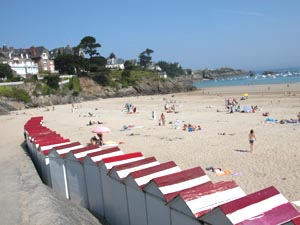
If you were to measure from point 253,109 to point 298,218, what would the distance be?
1063 inches

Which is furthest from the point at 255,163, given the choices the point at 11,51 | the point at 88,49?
the point at 11,51

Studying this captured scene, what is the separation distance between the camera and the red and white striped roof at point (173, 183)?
5.77 m

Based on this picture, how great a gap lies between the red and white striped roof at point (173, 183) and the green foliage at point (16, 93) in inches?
2097

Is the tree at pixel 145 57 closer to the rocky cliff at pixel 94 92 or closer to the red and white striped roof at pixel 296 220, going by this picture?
the rocky cliff at pixel 94 92

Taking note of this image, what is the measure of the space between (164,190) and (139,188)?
784 mm

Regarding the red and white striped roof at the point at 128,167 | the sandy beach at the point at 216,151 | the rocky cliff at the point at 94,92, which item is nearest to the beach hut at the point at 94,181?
the red and white striped roof at the point at 128,167

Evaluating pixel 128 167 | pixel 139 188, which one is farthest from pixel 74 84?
pixel 139 188

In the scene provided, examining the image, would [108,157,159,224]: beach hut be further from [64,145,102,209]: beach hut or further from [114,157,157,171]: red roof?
[64,145,102,209]: beach hut

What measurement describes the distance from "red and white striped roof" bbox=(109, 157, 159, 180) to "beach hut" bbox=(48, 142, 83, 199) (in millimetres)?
2685

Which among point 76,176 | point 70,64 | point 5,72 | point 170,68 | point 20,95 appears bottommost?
point 76,176

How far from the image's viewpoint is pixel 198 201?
5172 millimetres

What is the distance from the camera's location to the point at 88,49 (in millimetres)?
85375

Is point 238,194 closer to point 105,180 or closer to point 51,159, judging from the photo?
point 105,180

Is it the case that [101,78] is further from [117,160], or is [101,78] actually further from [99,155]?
[117,160]
